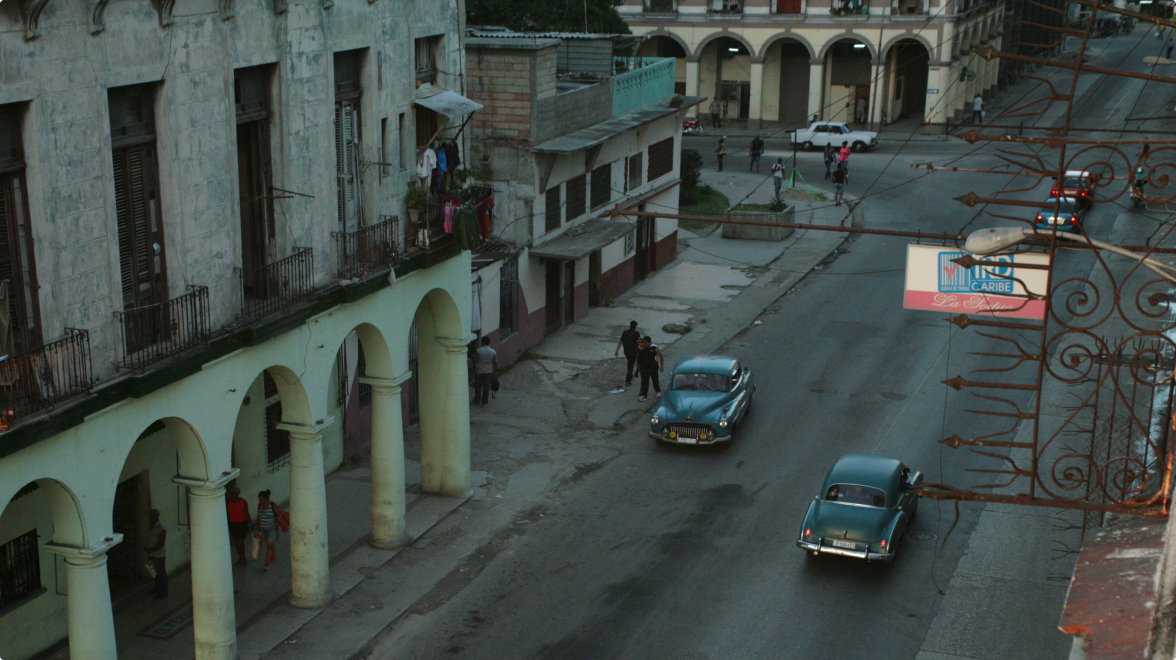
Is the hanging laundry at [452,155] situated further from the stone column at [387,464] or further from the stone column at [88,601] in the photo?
the stone column at [88,601]

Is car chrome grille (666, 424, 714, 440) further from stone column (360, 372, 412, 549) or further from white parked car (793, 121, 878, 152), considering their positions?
white parked car (793, 121, 878, 152)

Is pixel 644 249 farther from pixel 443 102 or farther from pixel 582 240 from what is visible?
pixel 443 102

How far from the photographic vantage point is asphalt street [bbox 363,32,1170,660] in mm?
18297

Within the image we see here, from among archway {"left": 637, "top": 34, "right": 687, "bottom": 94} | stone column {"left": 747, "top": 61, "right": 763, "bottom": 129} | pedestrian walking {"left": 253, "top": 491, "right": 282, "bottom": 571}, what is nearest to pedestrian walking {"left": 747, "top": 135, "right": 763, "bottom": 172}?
stone column {"left": 747, "top": 61, "right": 763, "bottom": 129}

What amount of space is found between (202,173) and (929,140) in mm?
54029

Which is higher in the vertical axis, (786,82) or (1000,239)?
(1000,239)

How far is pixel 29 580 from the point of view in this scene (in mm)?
17312

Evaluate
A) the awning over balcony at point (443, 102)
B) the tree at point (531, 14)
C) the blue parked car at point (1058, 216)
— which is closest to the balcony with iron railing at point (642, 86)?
the tree at point (531, 14)

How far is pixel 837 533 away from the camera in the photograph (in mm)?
20078

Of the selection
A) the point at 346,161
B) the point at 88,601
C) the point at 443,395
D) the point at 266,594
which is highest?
the point at 346,161

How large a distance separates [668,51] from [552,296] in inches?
1700

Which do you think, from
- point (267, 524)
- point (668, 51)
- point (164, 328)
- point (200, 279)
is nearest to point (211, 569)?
point (164, 328)

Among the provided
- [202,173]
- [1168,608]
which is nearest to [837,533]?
[202,173]

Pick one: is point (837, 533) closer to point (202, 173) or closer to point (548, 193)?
point (202, 173)
